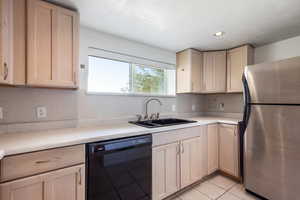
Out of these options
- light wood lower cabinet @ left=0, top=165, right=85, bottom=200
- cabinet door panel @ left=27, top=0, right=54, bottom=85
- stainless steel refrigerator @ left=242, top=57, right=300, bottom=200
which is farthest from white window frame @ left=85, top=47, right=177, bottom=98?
stainless steel refrigerator @ left=242, top=57, right=300, bottom=200

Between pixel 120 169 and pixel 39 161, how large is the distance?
2.14 ft

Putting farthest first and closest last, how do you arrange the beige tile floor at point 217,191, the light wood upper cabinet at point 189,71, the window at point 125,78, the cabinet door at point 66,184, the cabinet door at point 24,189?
1. the light wood upper cabinet at point 189,71
2. the window at point 125,78
3. the beige tile floor at point 217,191
4. the cabinet door at point 66,184
5. the cabinet door at point 24,189

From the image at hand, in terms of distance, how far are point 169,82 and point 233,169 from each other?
176 cm

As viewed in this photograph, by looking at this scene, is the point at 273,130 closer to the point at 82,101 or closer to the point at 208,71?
the point at 208,71

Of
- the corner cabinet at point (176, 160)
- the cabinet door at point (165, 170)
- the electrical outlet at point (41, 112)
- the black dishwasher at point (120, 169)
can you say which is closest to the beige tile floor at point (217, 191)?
the corner cabinet at point (176, 160)

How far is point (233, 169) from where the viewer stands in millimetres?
2221

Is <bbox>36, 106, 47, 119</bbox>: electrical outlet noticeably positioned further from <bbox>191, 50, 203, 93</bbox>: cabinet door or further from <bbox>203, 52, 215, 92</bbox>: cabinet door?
<bbox>203, 52, 215, 92</bbox>: cabinet door

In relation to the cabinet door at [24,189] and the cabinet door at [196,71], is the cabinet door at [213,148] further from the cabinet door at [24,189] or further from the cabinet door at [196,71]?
the cabinet door at [24,189]

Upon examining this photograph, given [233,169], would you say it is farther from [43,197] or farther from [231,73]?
[43,197]

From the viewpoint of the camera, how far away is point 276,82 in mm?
1627

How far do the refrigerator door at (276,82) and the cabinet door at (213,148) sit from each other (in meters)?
0.74

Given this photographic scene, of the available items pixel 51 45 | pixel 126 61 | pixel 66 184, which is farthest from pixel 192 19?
pixel 66 184

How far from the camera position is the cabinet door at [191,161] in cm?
193

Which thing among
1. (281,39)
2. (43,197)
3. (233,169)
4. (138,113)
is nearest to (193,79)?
(138,113)
